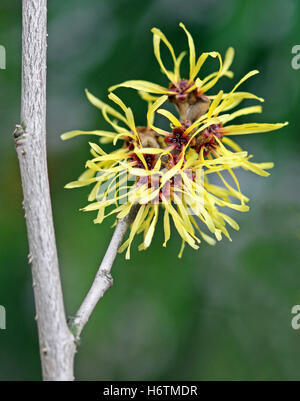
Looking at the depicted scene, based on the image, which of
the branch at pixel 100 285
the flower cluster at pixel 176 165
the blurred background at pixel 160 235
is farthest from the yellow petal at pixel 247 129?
the blurred background at pixel 160 235

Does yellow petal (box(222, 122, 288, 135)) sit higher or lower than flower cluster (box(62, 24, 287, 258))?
higher

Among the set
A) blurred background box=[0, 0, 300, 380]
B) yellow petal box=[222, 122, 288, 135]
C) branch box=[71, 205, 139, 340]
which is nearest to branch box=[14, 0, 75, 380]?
branch box=[71, 205, 139, 340]

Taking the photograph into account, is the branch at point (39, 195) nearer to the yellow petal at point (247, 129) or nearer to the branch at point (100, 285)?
the branch at point (100, 285)

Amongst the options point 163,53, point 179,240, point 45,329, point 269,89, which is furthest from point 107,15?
point 45,329

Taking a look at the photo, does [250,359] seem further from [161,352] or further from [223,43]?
[223,43]

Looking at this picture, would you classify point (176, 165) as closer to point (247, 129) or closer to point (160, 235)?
point (247, 129)

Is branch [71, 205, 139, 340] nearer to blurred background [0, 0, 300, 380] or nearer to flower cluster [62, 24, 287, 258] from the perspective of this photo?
flower cluster [62, 24, 287, 258]
